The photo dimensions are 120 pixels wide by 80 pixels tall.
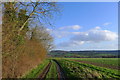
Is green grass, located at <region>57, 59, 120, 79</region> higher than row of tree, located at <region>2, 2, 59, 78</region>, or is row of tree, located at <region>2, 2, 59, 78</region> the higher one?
row of tree, located at <region>2, 2, 59, 78</region>

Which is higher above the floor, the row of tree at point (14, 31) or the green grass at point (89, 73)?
the row of tree at point (14, 31)

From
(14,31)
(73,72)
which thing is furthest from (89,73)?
(14,31)

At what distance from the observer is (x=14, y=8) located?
44.8 feet

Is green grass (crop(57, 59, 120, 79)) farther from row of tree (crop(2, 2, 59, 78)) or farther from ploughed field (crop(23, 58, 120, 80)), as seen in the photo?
row of tree (crop(2, 2, 59, 78))

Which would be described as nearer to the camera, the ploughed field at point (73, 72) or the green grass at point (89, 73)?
the green grass at point (89, 73)

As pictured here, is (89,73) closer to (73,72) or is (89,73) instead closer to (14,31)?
(73,72)

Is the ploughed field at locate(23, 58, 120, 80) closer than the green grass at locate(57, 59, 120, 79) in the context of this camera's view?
No

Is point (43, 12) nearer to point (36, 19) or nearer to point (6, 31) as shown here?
point (36, 19)

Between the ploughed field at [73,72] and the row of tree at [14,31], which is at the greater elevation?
the row of tree at [14,31]

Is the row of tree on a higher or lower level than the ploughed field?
higher

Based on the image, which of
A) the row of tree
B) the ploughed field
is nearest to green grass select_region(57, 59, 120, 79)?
the ploughed field

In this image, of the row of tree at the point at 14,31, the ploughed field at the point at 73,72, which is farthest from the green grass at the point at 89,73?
the row of tree at the point at 14,31

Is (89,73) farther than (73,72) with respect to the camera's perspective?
No

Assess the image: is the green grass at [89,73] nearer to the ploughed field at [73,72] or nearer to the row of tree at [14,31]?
the ploughed field at [73,72]
